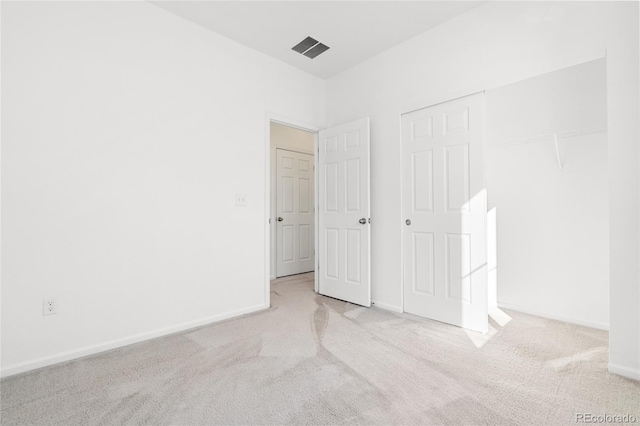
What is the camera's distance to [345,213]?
3438mm

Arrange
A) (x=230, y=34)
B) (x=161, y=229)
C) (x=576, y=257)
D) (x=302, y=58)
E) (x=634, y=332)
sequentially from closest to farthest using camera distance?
(x=634, y=332)
(x=161, y=229)
(x=576, y=257)
(x=230, y=34)
(x=302, y=58)

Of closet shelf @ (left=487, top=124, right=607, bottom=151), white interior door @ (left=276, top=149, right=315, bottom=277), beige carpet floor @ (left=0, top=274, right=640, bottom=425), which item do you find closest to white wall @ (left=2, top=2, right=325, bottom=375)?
beige carpet floor @ (left=0, top=274, right=640, bottom=425)

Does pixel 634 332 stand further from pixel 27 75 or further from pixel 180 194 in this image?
pixel 27 75

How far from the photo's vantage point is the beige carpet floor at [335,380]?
1486 mm

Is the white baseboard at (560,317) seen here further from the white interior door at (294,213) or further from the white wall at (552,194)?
→ the white interior door at (294,213)

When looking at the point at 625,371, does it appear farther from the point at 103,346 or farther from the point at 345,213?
the point at 103,346

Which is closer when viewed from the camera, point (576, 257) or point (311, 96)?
point (576, 257)

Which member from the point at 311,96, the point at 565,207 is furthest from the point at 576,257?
the point at 311,96

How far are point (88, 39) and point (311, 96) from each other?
2196 mm

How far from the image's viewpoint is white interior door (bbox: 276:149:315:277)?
4.80 metres

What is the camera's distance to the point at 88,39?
7.14 feet

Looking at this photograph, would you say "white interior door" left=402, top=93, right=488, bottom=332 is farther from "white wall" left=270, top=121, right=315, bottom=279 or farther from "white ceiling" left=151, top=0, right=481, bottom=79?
"white wall" left=270, top=121, right=315, bottom=279

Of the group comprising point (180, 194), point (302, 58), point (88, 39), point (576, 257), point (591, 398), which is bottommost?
point (591, 398)

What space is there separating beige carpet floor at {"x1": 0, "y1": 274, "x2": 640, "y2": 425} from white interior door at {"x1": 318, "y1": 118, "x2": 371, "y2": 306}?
835 mm
